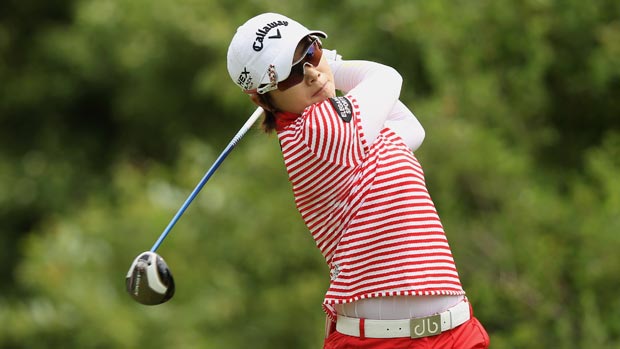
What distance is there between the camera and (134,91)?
11.7 m

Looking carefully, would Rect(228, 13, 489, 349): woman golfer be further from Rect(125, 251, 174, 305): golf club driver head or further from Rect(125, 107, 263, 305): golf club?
Rect(125, 251, 174, 305): golf club driver head

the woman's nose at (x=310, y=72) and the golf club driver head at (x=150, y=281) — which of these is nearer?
the woman's nose at (x=310, y=72)

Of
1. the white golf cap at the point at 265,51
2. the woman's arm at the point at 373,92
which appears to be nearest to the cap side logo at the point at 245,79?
the white golf cap at the point at 265,51

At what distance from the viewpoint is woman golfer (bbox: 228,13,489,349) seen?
270 centimetres

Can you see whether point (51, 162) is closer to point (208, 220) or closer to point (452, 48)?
point (208, 220)

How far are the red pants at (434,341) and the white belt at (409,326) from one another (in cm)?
1

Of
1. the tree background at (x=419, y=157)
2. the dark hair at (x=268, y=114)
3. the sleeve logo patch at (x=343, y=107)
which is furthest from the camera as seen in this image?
the tree background at (x=419, y=157)

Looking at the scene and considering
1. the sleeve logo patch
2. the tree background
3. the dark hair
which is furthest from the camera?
the tree background

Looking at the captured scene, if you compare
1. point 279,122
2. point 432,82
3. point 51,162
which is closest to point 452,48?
point 432,82

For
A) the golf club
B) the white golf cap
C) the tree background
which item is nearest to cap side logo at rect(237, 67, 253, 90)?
the white golf cap

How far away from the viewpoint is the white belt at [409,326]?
108 inches

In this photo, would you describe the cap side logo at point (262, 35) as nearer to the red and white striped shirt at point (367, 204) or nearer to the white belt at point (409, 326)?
the red and white striped shirt at point (367, 204)

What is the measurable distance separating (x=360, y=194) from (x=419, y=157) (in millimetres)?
3638

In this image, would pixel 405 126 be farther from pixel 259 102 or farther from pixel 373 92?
pixel 259 102
